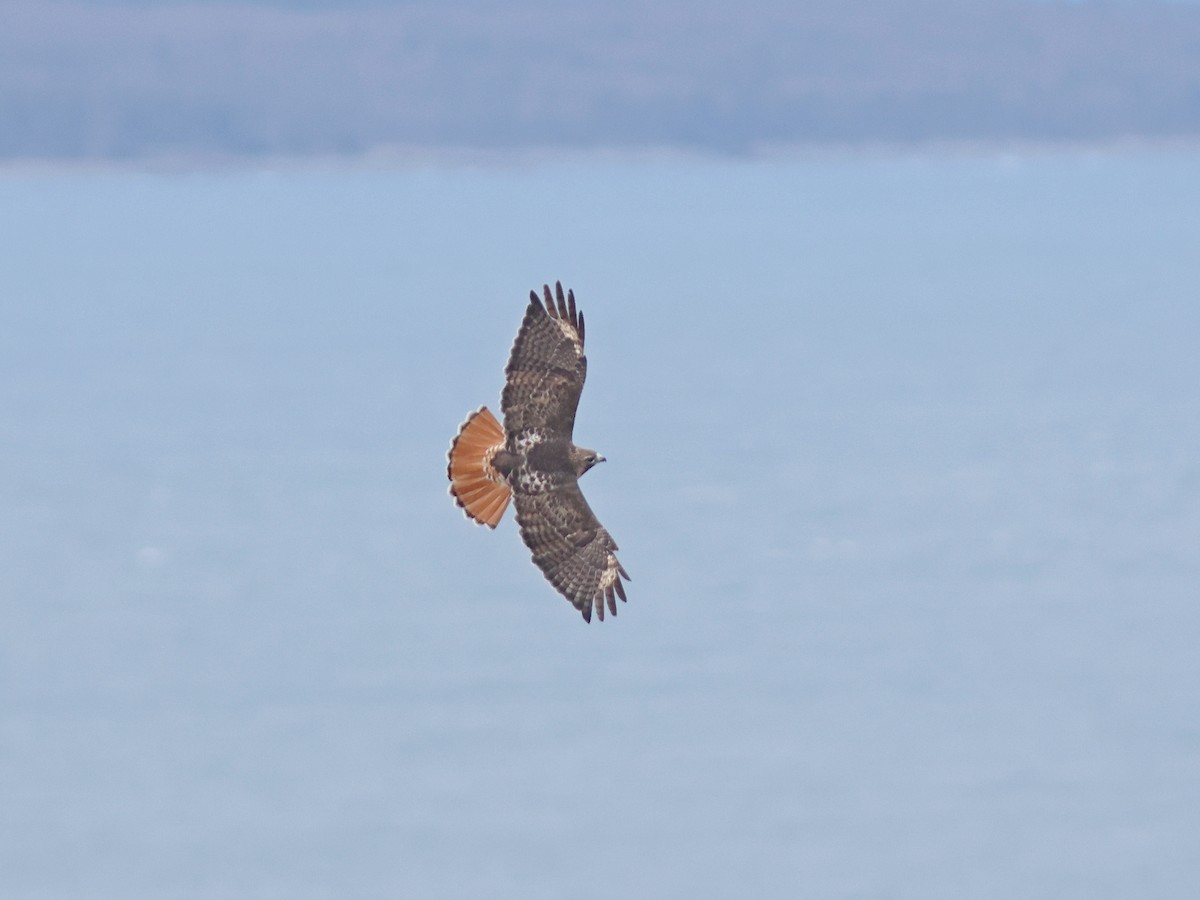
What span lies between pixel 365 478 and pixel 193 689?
37.8 m

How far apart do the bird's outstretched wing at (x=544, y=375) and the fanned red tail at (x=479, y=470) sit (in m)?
0.17

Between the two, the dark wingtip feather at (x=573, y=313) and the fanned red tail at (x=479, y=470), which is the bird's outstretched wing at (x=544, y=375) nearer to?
the dark wingtip feather at (x=573, y=313)

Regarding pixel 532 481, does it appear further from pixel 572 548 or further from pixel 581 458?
pixel 572 548

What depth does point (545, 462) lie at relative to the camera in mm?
15750

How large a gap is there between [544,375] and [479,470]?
737 millimetres

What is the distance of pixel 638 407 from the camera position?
176750mm

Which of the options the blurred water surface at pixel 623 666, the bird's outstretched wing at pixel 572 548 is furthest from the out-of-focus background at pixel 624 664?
the bird's outstretched wing at pixel 572 548

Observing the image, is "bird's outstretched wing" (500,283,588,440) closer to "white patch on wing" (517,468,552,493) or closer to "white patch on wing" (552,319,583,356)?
"white patch on wing" (552,319,583,356)

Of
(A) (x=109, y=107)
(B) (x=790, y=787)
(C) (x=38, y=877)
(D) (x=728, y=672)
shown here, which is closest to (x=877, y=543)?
(D) (x=728, y=672)

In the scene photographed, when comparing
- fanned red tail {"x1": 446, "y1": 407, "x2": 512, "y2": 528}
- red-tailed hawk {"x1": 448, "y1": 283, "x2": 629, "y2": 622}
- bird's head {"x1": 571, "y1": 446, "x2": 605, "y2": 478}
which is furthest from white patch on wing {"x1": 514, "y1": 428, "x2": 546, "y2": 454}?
bird's head {"x1": 571, "y1": 446, "x2": 605, "y2": 478}

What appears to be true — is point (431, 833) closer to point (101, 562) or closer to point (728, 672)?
point (728, 672)

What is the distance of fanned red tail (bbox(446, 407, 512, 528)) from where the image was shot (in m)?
15.6

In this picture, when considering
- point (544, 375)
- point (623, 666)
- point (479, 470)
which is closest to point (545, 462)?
point (479, 470)

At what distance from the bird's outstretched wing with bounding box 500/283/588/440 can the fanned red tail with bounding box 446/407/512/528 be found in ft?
0.56
